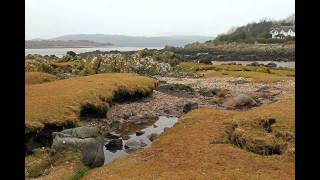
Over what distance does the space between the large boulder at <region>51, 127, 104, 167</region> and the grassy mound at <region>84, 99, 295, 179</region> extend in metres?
1.66

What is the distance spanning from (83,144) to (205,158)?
958 cm

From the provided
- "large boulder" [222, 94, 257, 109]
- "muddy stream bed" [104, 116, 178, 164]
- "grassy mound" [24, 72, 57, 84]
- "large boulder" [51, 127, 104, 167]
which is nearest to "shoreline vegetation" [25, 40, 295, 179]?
"grassy mound" [24, 72, 57, 84]

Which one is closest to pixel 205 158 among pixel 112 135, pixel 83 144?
pixel 83 144

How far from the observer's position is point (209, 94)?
6800cm

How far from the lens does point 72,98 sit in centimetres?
4578

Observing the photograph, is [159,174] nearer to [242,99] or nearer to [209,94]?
[242,99]

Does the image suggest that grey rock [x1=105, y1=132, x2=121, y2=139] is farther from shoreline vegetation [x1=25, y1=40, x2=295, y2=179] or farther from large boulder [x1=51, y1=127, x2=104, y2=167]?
large boulder [x1=51, y1=127, x2=104, y2=167]

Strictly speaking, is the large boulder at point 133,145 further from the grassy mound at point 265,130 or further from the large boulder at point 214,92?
the large boulder at point 214,92

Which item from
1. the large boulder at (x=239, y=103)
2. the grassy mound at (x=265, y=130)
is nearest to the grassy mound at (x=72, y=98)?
the large boulder at (x=239, y=103)

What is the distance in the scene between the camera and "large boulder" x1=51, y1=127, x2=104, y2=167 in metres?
29.5

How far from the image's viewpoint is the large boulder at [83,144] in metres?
29.5

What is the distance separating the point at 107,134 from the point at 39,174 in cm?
1311

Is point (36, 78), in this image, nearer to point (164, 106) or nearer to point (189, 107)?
point (164, 106)
